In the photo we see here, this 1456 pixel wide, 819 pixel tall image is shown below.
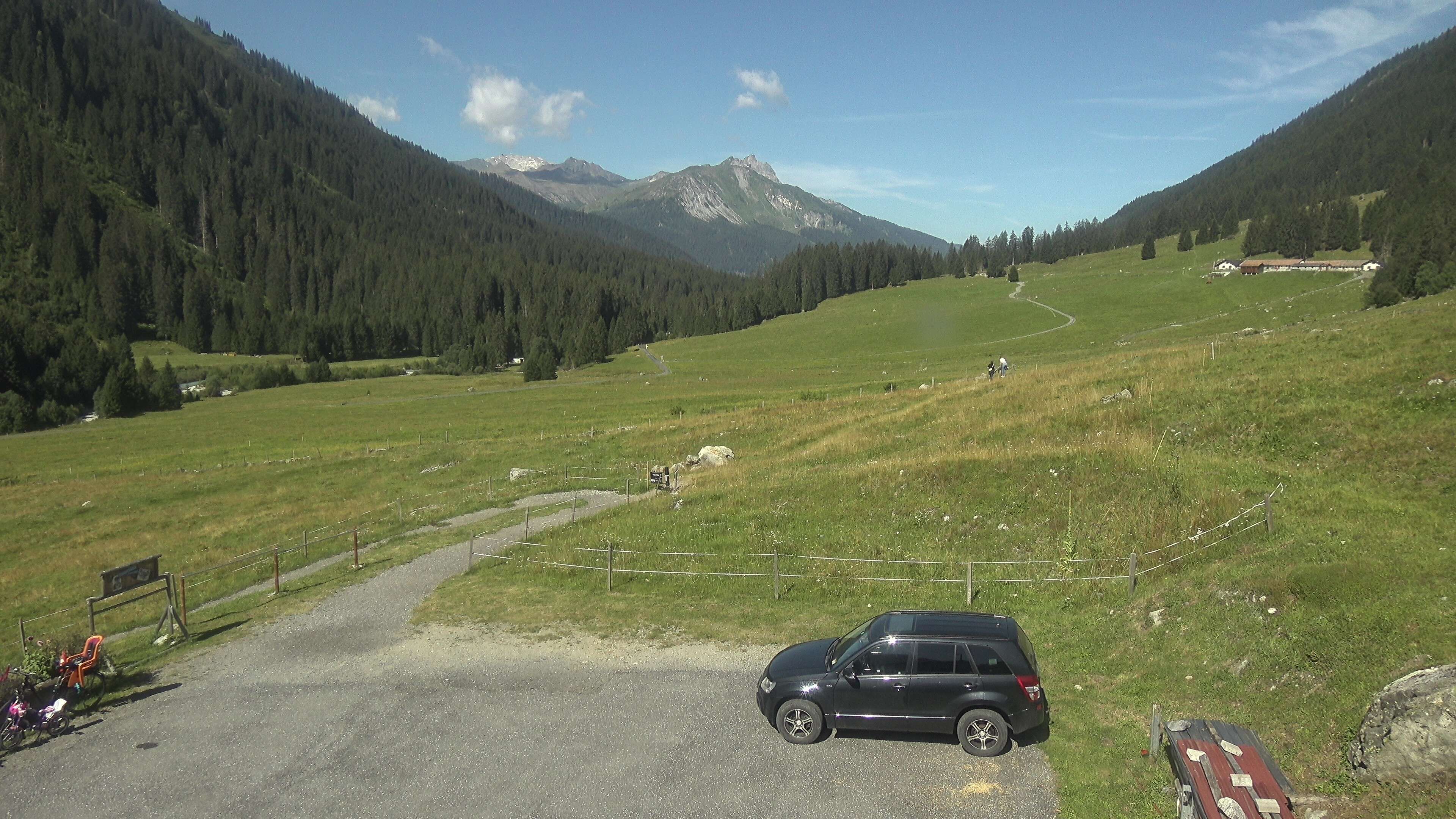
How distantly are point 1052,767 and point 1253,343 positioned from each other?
114 feet

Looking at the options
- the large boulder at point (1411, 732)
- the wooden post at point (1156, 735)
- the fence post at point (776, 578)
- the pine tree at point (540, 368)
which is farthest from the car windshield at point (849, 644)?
the pine tree at point (540, 368)

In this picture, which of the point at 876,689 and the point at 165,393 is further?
the point at 165,393

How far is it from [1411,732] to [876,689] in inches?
283

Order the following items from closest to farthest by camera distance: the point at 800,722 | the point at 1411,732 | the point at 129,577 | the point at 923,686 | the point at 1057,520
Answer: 1. the point at 1411,732
2. the point at 923,686
3. the point at 800,722
4. the point at 129,577
5. the point at 1057,520

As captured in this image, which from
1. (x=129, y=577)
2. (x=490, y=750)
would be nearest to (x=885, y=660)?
(x=490, y=750)

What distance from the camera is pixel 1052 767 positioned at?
12273 mm

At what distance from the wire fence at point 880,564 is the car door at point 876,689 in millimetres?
6207

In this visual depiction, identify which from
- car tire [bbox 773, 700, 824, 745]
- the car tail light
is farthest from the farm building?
car tire [bbox 773, 700, 824, 745]

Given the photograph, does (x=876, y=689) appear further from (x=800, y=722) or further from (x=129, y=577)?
(x=129, y=577)

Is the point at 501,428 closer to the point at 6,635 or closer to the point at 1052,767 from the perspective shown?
the point at 6,635

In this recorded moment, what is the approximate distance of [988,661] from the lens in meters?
12.9

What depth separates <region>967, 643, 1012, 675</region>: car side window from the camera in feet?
41.9

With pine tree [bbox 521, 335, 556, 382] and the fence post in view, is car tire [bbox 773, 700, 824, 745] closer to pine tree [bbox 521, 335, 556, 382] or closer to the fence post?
the fence post

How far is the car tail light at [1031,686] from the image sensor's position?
41.2 feet
